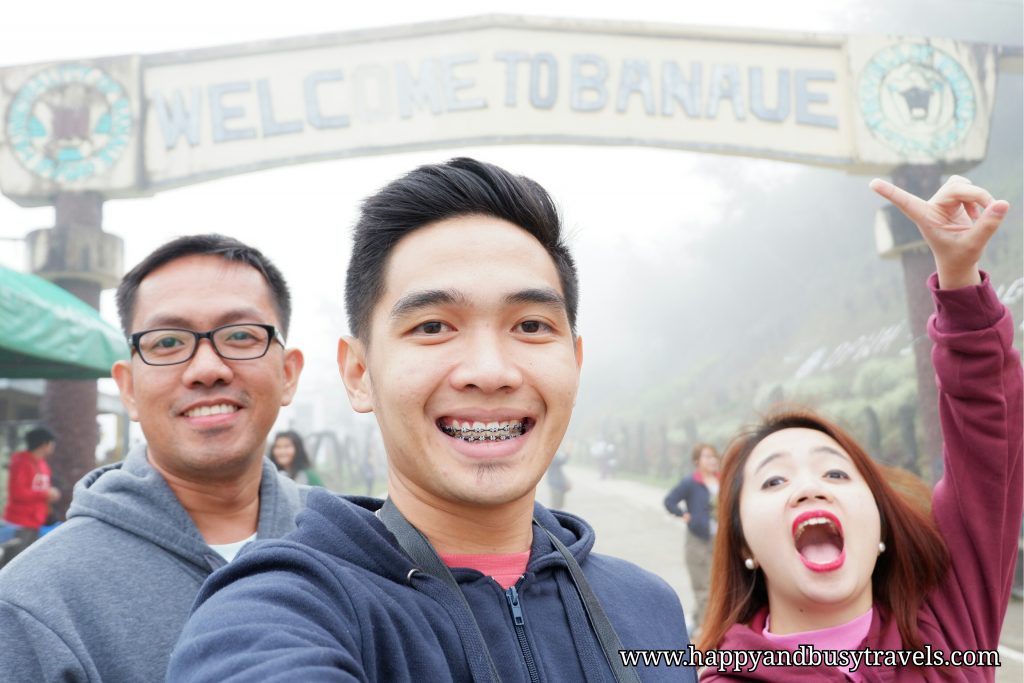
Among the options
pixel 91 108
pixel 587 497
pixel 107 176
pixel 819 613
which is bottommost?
pixel 587 497

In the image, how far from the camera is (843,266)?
56.3 feet

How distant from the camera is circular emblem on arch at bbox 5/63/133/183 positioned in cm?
615

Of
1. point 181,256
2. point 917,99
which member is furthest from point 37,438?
point 917,99

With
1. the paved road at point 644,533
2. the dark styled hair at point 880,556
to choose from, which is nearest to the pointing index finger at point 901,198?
the dark styled hair at point 880,556

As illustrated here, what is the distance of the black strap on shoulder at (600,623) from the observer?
1218 mm

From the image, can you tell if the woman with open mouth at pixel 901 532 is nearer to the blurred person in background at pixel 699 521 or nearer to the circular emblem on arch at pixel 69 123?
the blurred person in background at pixel 699 521

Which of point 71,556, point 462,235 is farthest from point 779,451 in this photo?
point 71,556

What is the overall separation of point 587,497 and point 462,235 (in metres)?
14.2

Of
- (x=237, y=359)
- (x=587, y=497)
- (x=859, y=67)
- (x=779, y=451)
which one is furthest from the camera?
(x=587, y=497)

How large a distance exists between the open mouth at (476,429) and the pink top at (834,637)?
1.13 meters

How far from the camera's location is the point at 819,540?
200cm

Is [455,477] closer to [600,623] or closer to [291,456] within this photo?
[600,623]

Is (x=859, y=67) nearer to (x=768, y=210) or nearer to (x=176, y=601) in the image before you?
(x=176, y=601)

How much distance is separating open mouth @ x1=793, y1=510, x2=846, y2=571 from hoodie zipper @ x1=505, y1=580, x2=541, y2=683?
101 cm
